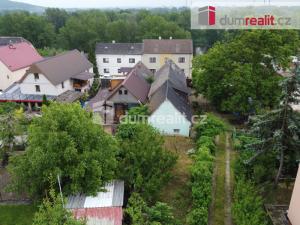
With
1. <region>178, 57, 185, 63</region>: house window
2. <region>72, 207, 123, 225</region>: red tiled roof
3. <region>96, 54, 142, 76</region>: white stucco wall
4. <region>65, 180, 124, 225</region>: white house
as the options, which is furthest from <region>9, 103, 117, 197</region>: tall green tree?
<region>178, 57, 185, 63</region>: house window

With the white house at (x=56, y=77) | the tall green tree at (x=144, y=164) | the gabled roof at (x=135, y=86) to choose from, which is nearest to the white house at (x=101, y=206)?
the tall green tree at (x=144, y=164)

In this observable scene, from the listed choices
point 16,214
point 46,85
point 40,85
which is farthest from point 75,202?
point 40,85

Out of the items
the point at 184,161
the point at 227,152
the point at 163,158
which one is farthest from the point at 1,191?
the point at 227,152

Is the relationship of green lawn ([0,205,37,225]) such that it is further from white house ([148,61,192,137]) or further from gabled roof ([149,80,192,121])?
gabled roof ([149,80,192,121])

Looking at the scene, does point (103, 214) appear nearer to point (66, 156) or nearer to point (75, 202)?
point (75, 202)

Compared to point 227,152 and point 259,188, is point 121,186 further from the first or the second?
point 227,152

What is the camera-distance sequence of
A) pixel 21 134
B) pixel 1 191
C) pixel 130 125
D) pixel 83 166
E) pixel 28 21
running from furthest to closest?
1. pixel 28 21
2. pixel 21 134
3. pixel 130 125
4. pixel 1 191
5. pixel 83 166

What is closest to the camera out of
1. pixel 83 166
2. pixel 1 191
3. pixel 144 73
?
pixel 83 166
